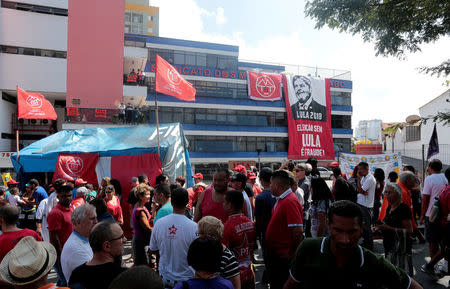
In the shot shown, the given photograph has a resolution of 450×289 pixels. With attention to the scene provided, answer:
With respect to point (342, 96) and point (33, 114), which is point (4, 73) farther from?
point (342, 96)

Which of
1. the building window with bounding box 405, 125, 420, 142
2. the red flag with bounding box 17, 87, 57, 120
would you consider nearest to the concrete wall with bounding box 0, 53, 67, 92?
the red flag with bounding box 17, 87, 57, 120

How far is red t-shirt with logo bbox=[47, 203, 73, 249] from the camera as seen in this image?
13.3ft

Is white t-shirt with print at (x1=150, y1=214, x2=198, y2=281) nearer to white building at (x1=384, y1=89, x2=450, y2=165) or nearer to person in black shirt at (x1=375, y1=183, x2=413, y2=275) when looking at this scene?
person in black shirt at (x1=375, y1=183, x2=413, y2=275)

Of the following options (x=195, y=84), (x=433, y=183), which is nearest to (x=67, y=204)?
(x=433, y=183)

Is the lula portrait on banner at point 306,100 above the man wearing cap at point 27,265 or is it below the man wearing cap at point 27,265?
above

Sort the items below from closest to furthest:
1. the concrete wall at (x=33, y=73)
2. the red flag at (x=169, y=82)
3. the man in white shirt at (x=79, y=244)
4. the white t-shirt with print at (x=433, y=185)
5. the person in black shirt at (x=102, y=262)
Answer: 1. the person in black shirt at (x=102, y=262)
2. the man in white shirt at (x=79, y=244)
3. the white t-shirt with print at (x=433, y=185)
4. the red flag at (x=169, y=82)
5. the concrete wall at (x=33, y=73)

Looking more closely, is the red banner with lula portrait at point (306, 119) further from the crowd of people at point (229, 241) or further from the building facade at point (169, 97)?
the crowd of people at point (229, 241)

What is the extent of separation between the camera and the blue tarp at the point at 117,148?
33.1 ft

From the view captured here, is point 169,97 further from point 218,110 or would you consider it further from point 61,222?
point 61,222

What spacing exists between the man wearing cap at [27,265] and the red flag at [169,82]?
7.99m

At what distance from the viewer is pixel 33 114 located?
11.0 metres

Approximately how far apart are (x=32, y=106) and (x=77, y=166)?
3.19m

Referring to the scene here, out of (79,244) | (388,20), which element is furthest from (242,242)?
(388,20)

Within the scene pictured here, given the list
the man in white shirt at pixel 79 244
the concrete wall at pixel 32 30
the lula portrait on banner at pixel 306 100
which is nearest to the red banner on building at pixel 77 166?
the man in white shirt at pixel 79 244
